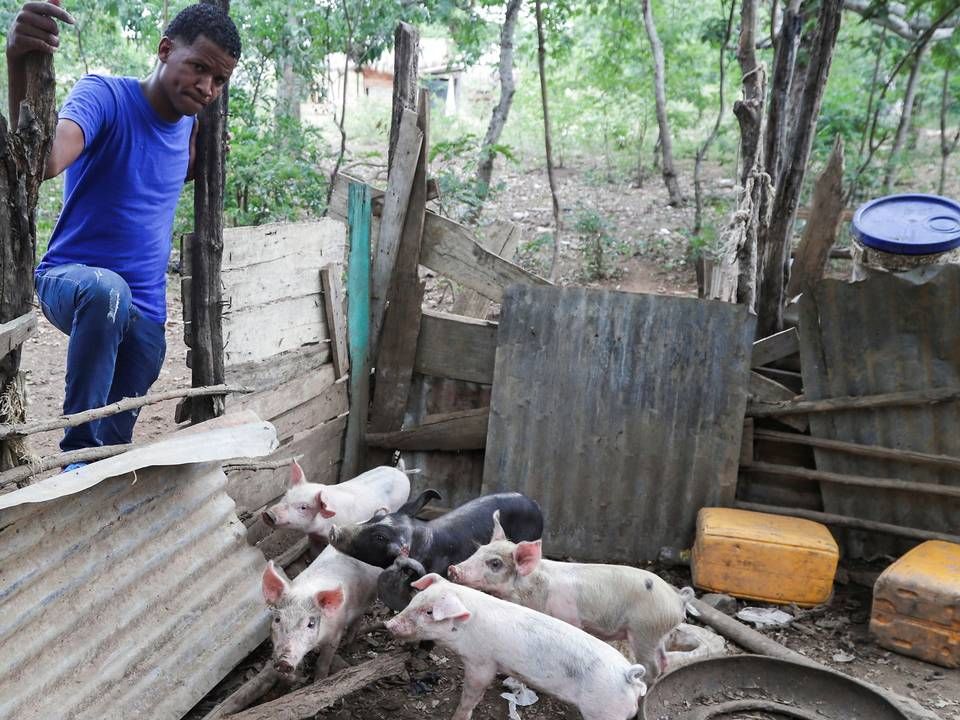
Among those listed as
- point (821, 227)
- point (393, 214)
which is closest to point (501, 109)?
point (821, 227)

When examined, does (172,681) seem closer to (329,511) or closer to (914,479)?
(329,511)

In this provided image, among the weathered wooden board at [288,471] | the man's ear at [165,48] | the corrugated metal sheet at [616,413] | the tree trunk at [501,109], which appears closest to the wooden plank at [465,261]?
the corrugated metal sheet at [616,413]

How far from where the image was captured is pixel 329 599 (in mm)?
3301

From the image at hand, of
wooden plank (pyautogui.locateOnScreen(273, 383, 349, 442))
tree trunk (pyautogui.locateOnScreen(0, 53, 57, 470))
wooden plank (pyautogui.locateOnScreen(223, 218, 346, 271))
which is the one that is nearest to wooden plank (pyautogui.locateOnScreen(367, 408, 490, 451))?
wooden plank (pyautogui.locateOnScreen(273, 383, 349, 442))

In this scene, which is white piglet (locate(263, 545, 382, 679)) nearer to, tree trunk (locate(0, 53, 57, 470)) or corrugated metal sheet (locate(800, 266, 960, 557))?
tree trunk (locate(0, 53, 57, 470))

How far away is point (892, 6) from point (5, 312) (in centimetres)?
1128

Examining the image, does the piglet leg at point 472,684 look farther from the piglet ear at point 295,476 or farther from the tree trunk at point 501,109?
the tree trunk at point 501,109

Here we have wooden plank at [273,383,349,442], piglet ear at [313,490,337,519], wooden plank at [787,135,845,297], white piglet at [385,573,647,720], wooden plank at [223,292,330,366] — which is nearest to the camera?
white piglet at [385,573,647,720]

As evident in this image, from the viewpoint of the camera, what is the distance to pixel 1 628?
2529 millimetres

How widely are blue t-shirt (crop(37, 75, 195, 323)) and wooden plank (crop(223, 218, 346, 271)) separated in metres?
0.36

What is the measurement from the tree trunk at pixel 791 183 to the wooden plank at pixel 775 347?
650 mm

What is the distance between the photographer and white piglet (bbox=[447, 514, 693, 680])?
144 inches

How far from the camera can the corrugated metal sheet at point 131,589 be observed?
103 inches

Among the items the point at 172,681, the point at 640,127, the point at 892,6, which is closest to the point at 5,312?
the point at 172,681
